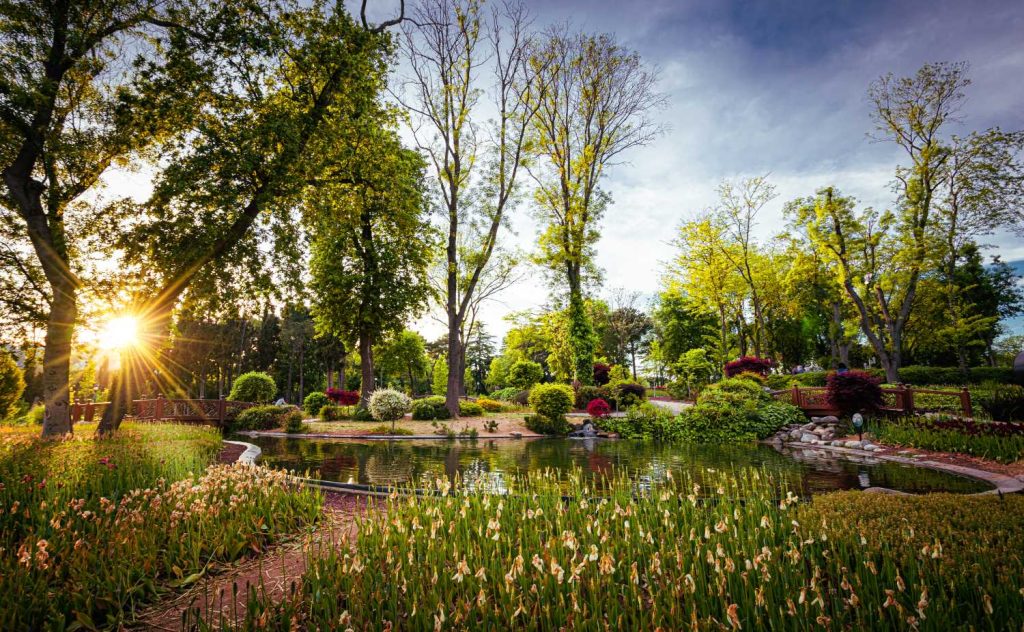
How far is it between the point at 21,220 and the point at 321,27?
10.0 metres

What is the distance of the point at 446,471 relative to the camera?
9344mm

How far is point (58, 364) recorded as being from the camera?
1083 cm

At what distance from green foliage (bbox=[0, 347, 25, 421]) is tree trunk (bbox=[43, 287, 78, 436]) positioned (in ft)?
37.6

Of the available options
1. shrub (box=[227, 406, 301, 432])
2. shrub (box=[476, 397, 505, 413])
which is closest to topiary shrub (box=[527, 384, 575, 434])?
shrub (box=[476, 397, 505, 413])

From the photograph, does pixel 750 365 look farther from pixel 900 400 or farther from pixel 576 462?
pixel 576 462

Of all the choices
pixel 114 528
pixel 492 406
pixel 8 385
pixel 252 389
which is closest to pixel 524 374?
pixel 492 406

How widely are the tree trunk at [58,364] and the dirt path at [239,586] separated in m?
10.4

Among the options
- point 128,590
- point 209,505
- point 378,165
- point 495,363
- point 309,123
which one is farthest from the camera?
point 495,363

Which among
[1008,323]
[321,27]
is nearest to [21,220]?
[321,27]

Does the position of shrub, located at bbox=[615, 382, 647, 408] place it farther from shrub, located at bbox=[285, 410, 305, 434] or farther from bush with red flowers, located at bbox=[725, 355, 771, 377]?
shrub, located at bbox=[285, 410, 305, 434]

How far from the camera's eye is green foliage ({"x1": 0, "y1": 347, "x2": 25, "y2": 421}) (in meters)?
18.4

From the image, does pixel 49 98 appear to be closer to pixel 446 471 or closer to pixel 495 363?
pixel 446 471

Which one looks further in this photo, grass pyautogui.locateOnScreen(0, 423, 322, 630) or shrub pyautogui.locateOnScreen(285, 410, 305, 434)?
shrub pyautogui.locateOnScreen(285, 410, 305, 434)

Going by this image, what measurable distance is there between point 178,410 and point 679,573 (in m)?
26.4
